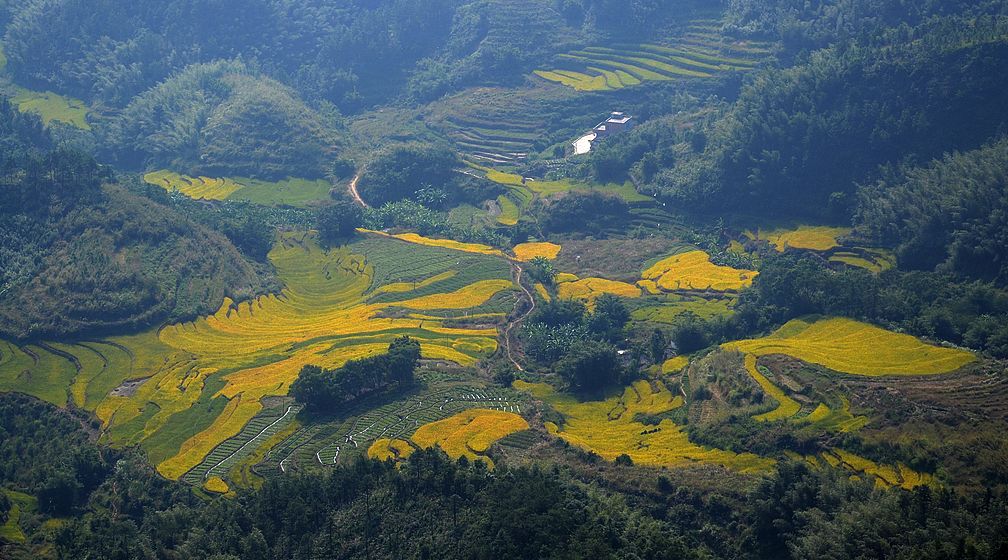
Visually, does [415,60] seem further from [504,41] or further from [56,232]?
[56,232]

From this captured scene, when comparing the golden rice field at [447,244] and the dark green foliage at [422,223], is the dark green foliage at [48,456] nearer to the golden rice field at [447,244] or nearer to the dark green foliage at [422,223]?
the golden rice field at [447,244]

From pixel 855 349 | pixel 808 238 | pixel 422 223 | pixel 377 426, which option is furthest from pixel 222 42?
pixel 855 349

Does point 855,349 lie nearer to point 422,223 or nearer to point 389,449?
point 389,449

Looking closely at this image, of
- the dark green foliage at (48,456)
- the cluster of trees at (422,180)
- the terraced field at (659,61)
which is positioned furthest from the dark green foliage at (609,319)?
the terraced field at (659,61)

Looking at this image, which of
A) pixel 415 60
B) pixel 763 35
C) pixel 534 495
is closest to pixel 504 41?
pixel 415 60

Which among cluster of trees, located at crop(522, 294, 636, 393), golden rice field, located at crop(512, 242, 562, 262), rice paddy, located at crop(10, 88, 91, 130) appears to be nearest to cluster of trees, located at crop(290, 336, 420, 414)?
cluster of trees, located at crop(522, 294, 636, 393)
